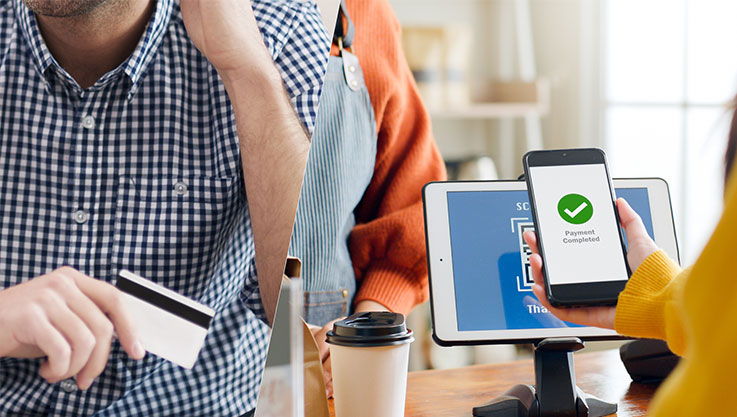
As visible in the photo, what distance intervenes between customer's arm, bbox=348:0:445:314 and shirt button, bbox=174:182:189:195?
0.55 metres

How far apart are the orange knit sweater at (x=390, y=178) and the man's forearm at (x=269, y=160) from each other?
0.50m

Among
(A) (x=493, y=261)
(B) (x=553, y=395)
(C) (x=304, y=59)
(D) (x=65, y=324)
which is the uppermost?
(C) (x=304, y=59)

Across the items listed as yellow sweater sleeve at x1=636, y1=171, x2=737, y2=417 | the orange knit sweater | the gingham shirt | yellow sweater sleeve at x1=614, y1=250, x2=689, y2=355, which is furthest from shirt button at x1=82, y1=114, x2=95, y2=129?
the orange knit sweater

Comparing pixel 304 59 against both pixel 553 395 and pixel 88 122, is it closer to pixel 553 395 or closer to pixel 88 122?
pixel 88 122

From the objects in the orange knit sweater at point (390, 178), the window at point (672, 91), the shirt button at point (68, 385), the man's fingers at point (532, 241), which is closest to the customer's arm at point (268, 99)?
the shirt button at point (68, 385)

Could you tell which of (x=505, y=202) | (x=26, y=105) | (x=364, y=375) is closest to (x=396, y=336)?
(x=364, y=375)

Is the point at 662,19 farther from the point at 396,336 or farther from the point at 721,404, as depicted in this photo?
the point at 721,404

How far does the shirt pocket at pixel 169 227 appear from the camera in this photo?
34 centimetres

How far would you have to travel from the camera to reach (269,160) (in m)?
0.37

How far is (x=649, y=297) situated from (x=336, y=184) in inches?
13.6

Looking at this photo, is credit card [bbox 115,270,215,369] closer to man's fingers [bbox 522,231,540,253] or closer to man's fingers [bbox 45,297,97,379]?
man's fingers [bbox 45,297,97,379]

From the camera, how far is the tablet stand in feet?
2.17

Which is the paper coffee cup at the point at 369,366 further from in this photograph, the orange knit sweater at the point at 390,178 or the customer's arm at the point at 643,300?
the orange knit sweater at the point at 390,178

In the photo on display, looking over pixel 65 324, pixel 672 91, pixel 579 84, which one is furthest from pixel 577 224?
pixel 579 84
